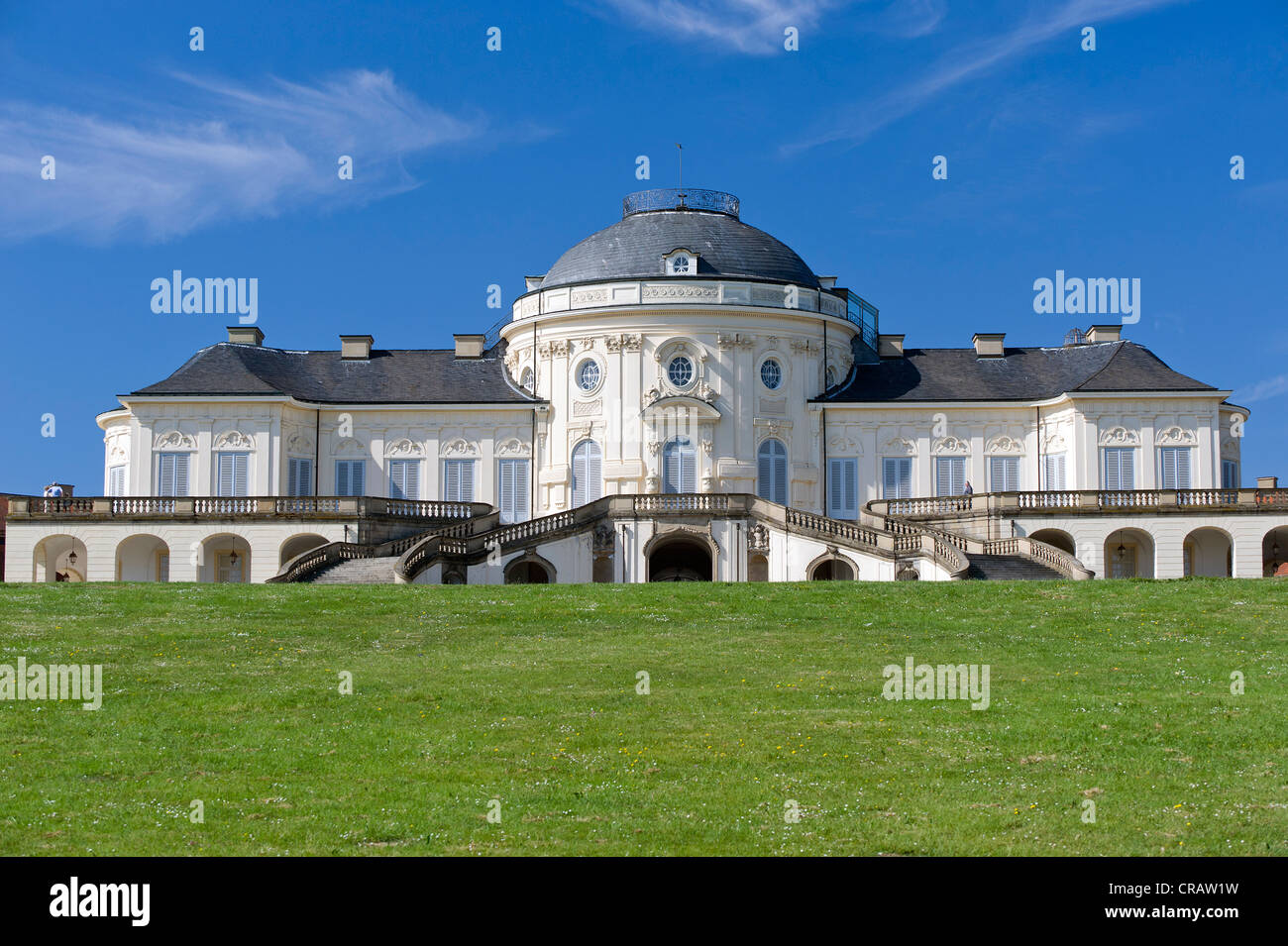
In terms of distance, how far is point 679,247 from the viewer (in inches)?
2271

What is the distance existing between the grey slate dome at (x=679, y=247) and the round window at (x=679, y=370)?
10.6ft

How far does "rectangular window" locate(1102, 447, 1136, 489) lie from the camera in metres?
56.0

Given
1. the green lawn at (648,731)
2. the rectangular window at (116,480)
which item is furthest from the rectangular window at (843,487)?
the rectangular window at (116,480)

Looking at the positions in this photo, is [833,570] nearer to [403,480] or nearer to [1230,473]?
[403,480]

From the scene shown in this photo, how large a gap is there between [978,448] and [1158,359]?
814 centimetres

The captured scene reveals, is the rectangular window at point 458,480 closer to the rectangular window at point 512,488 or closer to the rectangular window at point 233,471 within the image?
the rectangular window at point 512,488

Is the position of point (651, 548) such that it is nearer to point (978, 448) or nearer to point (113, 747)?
point (978, 448)

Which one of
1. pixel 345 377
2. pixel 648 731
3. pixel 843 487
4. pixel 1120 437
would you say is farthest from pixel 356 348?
pixel 648 731

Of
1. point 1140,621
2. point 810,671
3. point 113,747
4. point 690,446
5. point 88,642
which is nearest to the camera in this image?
point 113,747

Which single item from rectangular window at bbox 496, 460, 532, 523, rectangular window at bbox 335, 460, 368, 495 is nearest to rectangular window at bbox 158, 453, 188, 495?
rectangular window at bbox 335, 460, 368, 495

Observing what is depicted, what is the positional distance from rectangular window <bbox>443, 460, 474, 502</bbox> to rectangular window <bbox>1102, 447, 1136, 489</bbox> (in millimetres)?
24174

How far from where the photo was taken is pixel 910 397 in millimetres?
58625

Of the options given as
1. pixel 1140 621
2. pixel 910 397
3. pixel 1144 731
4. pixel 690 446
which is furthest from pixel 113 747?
pixel 910 397

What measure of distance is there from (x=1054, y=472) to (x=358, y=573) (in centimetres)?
2807
